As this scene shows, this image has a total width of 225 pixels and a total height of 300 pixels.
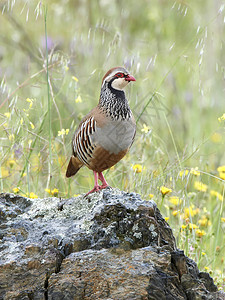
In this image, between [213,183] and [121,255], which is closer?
[121,255]

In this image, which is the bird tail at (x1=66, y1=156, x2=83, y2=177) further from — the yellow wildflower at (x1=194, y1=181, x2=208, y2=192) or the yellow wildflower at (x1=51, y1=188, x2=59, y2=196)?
the yellow wildflower at (x1=194, y1=181, x2=208, y2=192)

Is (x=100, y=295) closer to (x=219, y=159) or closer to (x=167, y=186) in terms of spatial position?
(x=167, y=186)

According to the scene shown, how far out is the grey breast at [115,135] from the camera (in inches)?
139

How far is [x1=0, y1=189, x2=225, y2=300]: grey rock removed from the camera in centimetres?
212

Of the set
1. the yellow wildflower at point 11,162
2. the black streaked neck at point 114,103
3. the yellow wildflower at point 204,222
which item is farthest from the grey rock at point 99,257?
the yellow wildflower at point 11,162

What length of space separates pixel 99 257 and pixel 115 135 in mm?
1461

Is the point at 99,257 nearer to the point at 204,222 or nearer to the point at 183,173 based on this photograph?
the point at 183,173

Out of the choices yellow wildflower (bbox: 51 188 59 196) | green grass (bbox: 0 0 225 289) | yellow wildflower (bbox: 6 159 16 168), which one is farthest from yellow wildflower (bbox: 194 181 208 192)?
yellow wildflower (bbox: 6 159 16 168)

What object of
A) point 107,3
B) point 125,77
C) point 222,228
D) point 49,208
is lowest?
point 222,228

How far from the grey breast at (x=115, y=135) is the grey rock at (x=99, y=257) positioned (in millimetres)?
941

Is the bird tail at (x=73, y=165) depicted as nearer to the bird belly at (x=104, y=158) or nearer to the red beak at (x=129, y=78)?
the bird belly at (x=104, y=158)

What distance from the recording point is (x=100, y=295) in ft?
6.88

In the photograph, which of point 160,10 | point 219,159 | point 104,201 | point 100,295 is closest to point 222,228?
point 219,159

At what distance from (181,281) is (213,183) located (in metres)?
2.99
